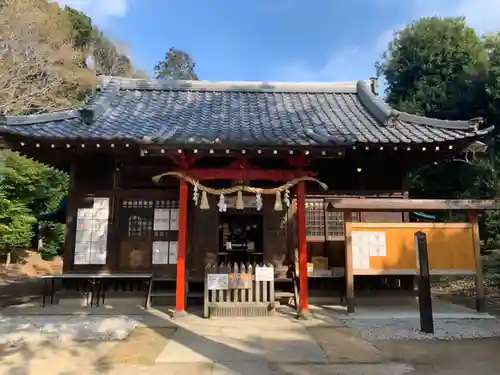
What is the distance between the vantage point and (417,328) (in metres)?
6.54

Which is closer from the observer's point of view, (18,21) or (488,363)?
(488,363)

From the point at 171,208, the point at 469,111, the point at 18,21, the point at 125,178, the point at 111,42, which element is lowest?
the point at 171,208

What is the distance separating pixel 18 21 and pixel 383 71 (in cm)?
2484

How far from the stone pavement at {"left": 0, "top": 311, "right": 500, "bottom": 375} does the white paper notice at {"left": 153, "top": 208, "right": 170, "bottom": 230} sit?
303cm

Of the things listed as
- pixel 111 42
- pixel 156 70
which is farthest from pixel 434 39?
pixel 156 70

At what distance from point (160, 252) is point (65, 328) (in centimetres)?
306

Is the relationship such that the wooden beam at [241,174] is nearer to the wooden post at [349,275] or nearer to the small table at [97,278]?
the wooden post at [349,275]

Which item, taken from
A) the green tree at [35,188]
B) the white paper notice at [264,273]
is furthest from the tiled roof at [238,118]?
the green tree at [35,188]

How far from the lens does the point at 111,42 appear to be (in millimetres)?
43094

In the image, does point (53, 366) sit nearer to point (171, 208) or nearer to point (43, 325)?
point (43, 325)

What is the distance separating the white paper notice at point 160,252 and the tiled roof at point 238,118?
2.76 meters

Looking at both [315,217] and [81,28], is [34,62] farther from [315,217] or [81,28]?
[315,217]

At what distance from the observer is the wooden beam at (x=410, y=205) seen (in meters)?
7.57

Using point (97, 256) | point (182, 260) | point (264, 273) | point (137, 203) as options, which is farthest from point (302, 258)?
point (97, 256)
